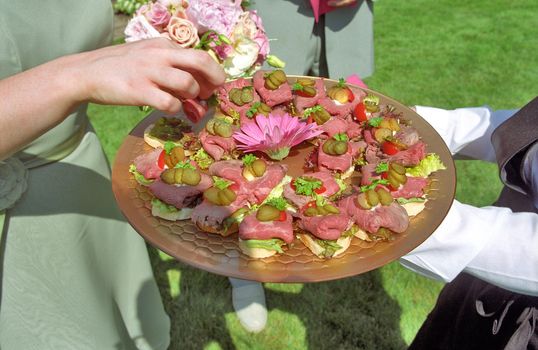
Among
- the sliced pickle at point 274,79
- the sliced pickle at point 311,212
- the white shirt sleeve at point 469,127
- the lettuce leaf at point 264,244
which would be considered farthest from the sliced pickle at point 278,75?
the lettuce leaf at point 264,244

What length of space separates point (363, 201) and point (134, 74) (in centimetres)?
65

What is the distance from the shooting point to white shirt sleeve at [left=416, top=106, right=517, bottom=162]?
5.00 feet

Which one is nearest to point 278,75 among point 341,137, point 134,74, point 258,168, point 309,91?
point 309,91

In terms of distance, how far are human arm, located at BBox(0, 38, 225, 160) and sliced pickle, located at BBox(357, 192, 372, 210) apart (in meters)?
0.54

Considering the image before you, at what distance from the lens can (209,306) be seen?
8.50 ft

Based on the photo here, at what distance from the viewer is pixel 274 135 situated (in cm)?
143

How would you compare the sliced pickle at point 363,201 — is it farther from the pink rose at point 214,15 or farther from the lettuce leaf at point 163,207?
the pink rose at point 214,15

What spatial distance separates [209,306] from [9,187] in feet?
4.90

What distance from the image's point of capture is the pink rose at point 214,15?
1.36 metres

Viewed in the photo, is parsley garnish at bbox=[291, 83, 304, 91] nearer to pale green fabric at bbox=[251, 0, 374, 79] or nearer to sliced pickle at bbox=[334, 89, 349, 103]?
sliced pickle at bbox=[334, 89, 349, 103]

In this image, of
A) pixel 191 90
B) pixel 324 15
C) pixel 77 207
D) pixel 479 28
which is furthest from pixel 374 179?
pixel 479 28

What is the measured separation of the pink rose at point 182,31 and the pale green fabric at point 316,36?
33.0 inches

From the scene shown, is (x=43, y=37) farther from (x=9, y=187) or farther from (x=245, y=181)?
(x=245, y=181)

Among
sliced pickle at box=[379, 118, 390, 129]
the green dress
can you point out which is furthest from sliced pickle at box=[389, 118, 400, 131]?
the green dress
